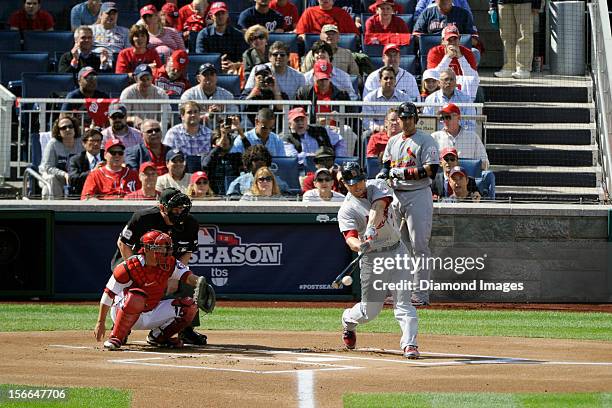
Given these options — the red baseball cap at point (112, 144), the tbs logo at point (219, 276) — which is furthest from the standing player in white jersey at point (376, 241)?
the red baseball cap at point (112, 144)

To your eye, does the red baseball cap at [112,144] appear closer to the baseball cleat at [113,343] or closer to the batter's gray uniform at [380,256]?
the baseball cleat at [113,343]

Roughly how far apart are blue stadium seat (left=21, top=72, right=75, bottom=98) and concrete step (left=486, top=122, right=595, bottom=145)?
597cm

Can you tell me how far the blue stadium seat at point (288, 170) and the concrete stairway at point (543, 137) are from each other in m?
2.86

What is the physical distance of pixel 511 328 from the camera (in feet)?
43.8

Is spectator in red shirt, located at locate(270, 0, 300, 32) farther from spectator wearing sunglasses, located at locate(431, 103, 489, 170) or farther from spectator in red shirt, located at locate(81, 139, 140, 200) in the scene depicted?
spectator in red shirt, located at locate(81, 139, 140, 200)

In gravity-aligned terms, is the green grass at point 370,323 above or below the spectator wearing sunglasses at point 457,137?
below

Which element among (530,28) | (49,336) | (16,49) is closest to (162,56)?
(16,49)

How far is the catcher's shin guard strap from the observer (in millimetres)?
10914

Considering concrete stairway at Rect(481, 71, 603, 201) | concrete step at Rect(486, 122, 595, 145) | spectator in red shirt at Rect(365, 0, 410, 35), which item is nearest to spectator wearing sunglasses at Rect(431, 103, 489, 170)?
concrete stairway at Rect(481, 71, 603, 201)

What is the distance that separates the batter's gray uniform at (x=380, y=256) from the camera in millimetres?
10719

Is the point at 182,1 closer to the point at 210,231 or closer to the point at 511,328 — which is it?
the point at 210,231

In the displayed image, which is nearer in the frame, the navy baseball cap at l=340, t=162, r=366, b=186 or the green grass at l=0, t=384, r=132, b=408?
the green grass at l=0, t=384, r=132, b=408

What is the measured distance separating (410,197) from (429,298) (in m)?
2.07

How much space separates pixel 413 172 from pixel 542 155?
5.21 meters
